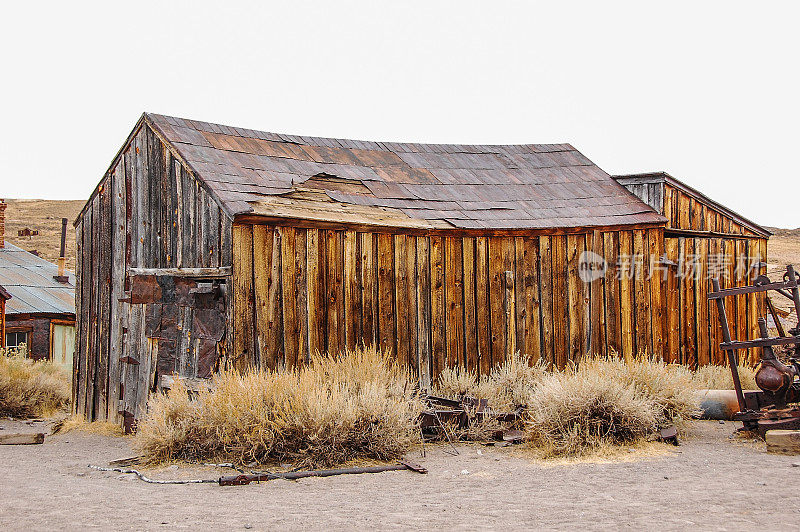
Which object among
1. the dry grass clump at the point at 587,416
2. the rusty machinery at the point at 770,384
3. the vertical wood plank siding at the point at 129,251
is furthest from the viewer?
the vertical wood plank siding at the point at 129,251

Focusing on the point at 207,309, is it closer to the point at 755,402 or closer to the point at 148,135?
the point at 148,135

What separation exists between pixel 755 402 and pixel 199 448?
5.89m

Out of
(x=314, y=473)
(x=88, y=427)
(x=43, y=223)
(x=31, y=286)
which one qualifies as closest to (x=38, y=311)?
(x=31, y=286)

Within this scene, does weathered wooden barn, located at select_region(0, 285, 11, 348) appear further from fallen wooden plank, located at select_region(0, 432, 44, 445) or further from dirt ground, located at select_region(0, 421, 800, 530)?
dirt ground, located at select_region(0, 421, 800, 530)

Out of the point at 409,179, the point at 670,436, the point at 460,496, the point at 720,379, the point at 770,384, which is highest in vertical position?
the point at 409,179

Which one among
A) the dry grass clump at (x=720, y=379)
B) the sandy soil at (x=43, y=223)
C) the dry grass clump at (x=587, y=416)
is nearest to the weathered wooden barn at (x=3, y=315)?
the dry grass clump at (x=587, y=416)

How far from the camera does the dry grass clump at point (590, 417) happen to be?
853 centimetres

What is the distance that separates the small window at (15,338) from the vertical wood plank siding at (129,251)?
908cm

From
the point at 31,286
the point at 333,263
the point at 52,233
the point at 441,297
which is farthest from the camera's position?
the point at 52,233

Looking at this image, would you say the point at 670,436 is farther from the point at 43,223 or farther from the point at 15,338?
the point at 43,223

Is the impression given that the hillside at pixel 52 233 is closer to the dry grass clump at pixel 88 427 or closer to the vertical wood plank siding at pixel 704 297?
the vertical wood plank siding at pixel 704 297

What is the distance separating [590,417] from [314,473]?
3.10 meters

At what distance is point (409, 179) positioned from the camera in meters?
13.1

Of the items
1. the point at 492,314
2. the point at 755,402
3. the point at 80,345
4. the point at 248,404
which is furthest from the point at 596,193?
the point at 80,345
